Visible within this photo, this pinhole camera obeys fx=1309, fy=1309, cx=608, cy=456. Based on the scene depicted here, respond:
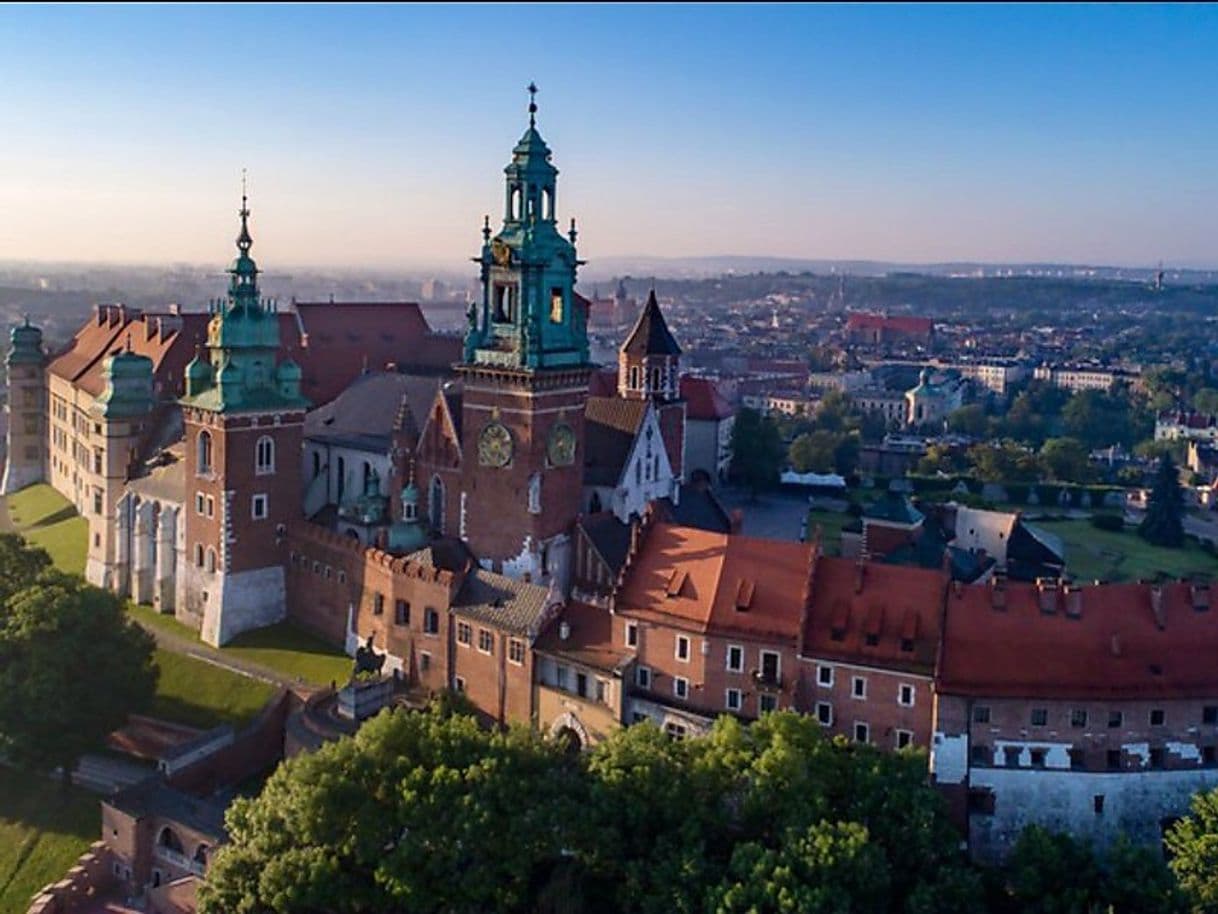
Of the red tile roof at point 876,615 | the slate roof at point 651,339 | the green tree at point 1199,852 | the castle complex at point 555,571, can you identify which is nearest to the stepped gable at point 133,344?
the castle complex at point 555,571

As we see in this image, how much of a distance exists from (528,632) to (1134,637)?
23.6 metres

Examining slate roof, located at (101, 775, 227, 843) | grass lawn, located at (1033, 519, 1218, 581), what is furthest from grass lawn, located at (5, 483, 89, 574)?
grass lawn, located at (1033, 519, 1218, 581)

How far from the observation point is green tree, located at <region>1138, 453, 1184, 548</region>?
103500mm

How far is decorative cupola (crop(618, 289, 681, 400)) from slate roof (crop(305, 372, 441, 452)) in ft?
55.6

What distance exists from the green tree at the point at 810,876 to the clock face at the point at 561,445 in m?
27.1

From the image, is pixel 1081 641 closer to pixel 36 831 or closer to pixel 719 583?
pixel 719 583

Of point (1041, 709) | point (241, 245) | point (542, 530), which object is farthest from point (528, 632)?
point (241, 245)

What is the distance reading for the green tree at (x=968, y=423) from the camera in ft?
575

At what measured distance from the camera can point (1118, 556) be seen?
98000mm

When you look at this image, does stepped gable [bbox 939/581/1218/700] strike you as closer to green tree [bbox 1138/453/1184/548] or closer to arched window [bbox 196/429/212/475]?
arched window [bbox 196/429/212/475]

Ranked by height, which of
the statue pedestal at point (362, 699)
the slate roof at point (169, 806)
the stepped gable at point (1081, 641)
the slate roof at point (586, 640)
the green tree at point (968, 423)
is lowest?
the slate roof at point (169, 806)

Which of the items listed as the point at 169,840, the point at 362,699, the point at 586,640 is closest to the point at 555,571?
the point at 586,640

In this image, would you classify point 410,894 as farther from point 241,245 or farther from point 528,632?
point 241,245

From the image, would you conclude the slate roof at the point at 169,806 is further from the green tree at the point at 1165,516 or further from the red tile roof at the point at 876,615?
the green tree at the point at 1165,516
